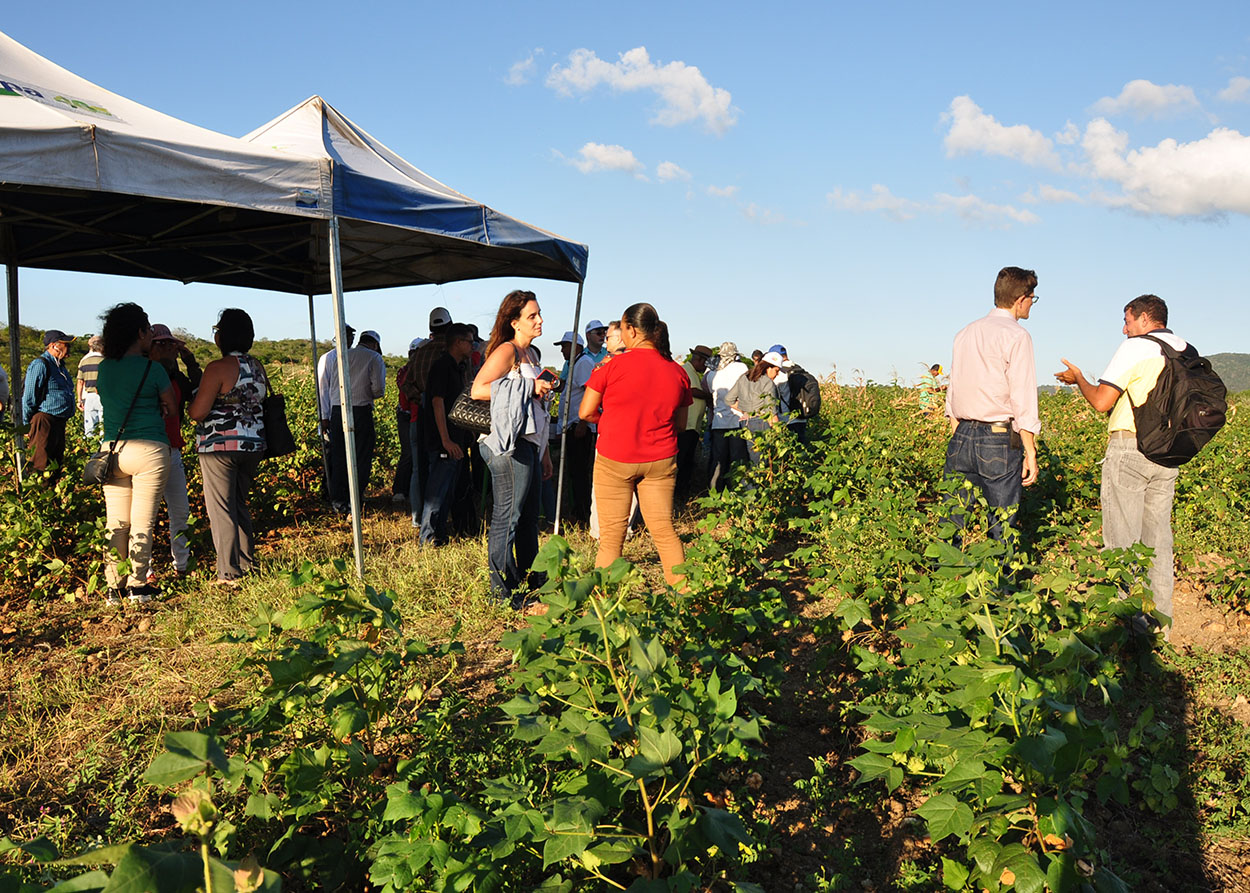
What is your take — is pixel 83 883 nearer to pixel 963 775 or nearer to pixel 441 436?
pixel 963 775

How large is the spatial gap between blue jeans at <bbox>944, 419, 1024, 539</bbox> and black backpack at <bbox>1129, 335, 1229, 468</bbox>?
616 mm

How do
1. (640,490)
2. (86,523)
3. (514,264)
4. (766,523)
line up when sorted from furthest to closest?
1. (514,264)
2. (766,523)
3. (86,523)
4. (640,490)

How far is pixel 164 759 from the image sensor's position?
125cm

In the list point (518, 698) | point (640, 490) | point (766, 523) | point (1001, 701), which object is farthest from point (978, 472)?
point (518, 698)

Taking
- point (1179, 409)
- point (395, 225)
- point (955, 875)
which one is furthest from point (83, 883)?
point (1179, 409)

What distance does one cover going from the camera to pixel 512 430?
450cm

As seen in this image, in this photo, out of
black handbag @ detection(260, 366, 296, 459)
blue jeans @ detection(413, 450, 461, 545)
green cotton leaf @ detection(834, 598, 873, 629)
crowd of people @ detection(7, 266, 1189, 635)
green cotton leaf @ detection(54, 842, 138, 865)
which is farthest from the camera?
blue jeans @ detection(413, 450, 461, 545)

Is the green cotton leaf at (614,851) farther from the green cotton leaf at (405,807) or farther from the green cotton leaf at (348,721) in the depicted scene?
the green cotton leaf at (348,721)

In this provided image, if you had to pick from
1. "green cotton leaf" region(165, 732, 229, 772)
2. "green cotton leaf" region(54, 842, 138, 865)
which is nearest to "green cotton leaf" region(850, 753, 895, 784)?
"green cotton leaf" region(165, 732, 229, 772)

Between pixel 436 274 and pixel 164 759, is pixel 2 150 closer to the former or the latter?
pixel 164 759

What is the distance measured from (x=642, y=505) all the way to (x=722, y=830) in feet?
9.24

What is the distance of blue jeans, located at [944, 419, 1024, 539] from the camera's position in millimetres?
4512

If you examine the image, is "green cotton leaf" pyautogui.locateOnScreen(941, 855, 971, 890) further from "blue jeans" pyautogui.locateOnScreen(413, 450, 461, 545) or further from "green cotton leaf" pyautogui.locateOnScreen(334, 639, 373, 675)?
"blue jeans" pyautogui.locateOnScreen(413, 450, 461, 545)

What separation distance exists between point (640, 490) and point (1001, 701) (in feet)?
8.34
